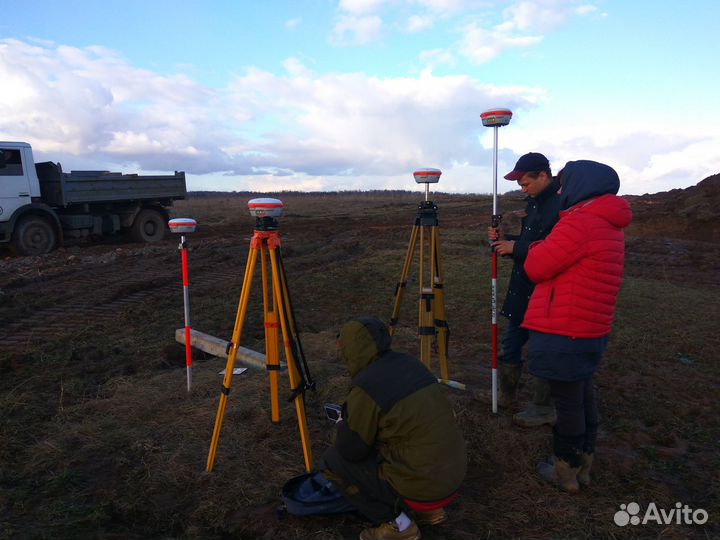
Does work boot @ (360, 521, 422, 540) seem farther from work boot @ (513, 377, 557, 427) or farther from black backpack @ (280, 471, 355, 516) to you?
work boot @ (513, 377, 557, 427)

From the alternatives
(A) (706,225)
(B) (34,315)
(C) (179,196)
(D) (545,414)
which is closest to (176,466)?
(D) (545,414)

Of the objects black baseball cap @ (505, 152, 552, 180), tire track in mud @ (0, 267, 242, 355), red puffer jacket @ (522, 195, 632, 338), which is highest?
black baseball cap @ (505, 152, 552, 180)

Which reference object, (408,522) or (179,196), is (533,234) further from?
(179,196)

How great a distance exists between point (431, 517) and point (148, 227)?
56.1ft

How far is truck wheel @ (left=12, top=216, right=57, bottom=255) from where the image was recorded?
1374 cm

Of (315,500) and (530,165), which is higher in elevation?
(530,165)

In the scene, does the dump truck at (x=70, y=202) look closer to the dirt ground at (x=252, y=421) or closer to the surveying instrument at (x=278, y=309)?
the dirt ground at (x=252, y=421)

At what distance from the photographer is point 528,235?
13.3 feet

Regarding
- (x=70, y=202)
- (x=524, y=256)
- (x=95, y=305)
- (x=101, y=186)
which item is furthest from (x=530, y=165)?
(x=101, y=186)

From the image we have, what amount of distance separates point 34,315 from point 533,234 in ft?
25.1

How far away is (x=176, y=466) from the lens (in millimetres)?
3600

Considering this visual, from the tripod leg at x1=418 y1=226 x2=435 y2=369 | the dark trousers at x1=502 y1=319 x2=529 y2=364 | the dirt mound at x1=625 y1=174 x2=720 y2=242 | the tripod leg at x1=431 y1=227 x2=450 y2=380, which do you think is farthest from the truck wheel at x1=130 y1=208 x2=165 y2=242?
the dirt mound at x1=625 y1=174 x2=720 y2=242

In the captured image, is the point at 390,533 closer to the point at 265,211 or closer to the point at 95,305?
the point at 265,211

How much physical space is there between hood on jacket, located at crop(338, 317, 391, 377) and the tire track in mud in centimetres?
545
